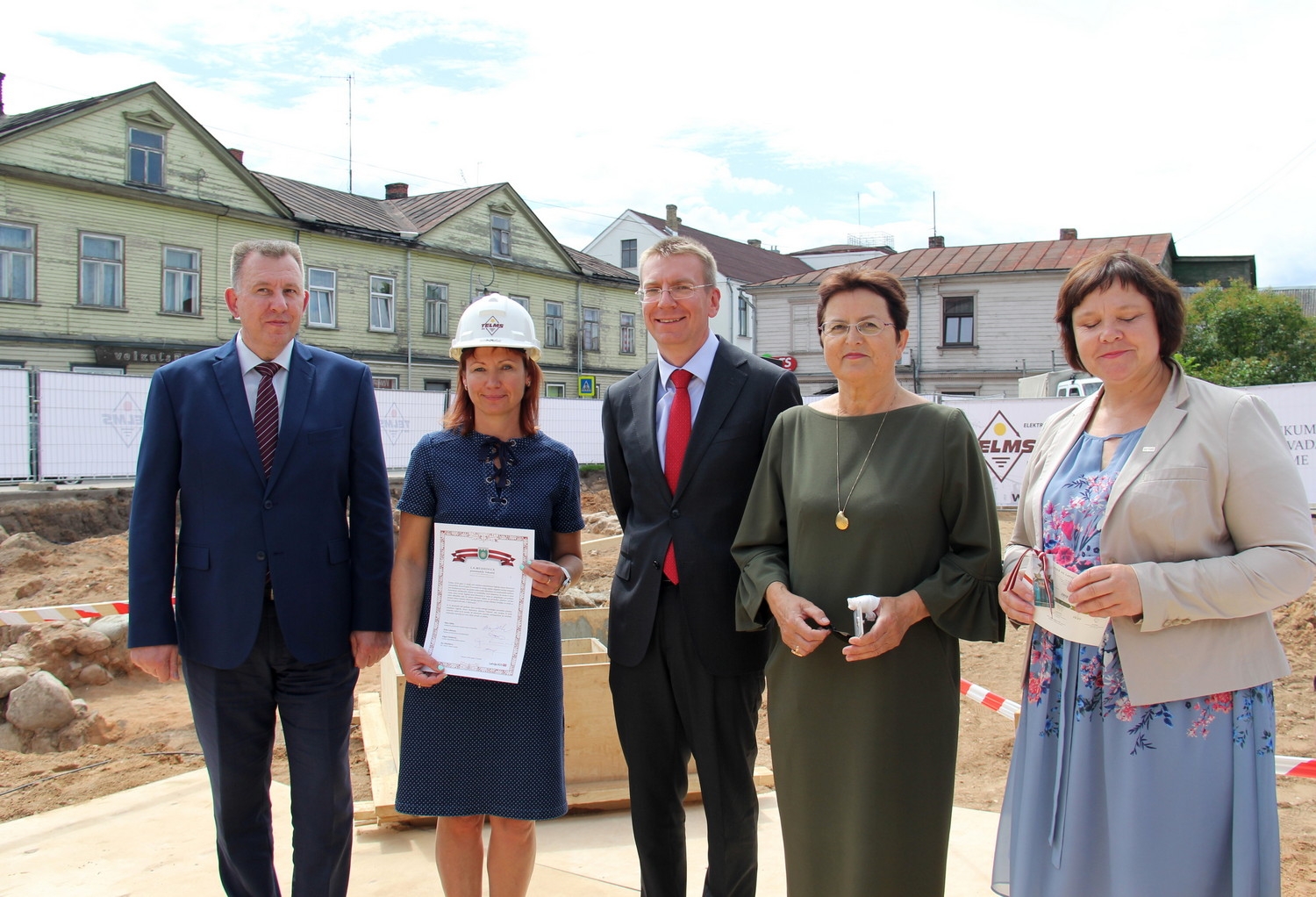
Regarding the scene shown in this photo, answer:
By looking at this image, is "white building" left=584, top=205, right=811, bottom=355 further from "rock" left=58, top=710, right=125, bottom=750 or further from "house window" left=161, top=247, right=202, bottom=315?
"rock" left=58, top=710, right=125, bottom=750

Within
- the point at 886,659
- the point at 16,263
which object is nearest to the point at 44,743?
the point at 886,659

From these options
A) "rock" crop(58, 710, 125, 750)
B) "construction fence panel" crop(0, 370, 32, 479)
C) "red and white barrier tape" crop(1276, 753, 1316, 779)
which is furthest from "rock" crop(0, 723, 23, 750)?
"construction fence panel" crop(0, 370, 32, 479)

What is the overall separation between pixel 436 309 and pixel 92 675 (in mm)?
22872

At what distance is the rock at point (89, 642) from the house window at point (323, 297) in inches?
771

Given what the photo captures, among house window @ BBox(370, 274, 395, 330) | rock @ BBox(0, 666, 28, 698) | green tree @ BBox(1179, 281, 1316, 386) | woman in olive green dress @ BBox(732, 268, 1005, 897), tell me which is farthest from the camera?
house window @ BBox(370, 274, 395, 330)

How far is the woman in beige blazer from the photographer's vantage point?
85.7 inches

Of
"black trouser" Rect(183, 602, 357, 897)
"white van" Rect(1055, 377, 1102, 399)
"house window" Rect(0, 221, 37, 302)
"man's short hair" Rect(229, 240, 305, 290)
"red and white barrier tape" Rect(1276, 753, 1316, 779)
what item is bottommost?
"red and white barrier tape" Rect(1276, 753, 1316, 779)

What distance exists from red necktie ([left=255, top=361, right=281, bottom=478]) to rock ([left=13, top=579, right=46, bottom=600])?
853cm

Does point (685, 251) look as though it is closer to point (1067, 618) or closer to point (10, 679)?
point (1067, 618)

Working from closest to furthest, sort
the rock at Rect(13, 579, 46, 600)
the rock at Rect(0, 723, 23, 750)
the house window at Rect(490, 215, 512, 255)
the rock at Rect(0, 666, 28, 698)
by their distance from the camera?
the rock at Rect(0, 723, 23, 750)
the rock at Rect(0, 666, 28, 698)
the rock at Rect(13, 579, 46, 600)
the house window at Rect(490, 215, 512, 255)

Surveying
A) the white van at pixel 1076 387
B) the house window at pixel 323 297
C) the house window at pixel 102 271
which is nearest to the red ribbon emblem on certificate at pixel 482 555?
the white van at pixel 1076 387

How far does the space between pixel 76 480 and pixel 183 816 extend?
1218cm

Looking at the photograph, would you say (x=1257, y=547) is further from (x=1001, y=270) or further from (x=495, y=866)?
(x=1001, y=270)

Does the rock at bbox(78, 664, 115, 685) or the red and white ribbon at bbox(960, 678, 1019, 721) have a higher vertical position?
the red and white ribbon at bbox(960, 678, 1019, 721)
